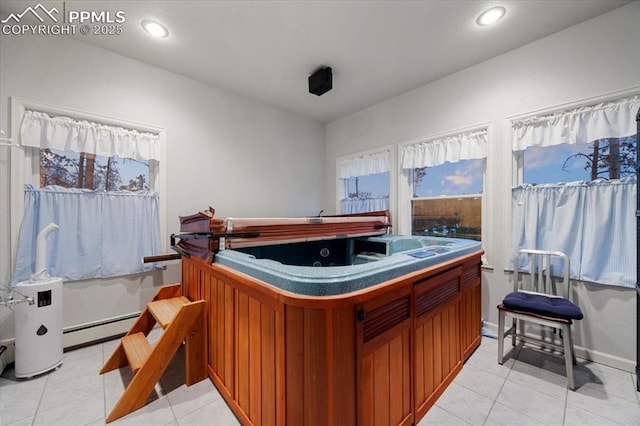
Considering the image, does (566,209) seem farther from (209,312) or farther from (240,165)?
(240,165)

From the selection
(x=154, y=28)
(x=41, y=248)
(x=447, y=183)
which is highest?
(x=154, y=28)

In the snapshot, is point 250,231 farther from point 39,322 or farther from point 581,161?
point 581,161

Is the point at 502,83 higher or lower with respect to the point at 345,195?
higher

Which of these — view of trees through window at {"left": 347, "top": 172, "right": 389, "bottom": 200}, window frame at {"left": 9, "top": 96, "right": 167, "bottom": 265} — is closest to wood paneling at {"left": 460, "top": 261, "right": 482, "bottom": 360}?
view of trees through window at {"left": 347, "top": 172, "right": 389, "bottom": 200}

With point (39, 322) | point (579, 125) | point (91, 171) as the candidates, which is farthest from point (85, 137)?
point (579, 125)

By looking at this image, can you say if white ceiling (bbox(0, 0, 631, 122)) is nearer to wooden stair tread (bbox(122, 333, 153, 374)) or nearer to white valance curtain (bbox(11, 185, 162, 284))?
white valance curtain (bbox(11, 185, 162, 284))

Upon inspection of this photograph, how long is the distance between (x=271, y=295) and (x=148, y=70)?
115 inches

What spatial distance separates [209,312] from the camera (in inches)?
69.4

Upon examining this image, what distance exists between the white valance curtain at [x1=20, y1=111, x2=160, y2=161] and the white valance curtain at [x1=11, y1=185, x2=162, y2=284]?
0.39 meters

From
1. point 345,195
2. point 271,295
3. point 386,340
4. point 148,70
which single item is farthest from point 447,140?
point 148,70

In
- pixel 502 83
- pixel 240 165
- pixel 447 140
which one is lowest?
pixel 240 165

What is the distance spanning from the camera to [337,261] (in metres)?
2.85

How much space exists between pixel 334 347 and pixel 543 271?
2.35 metres

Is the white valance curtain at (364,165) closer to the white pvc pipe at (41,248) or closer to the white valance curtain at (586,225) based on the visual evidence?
the white valance curtain at (586,225)
